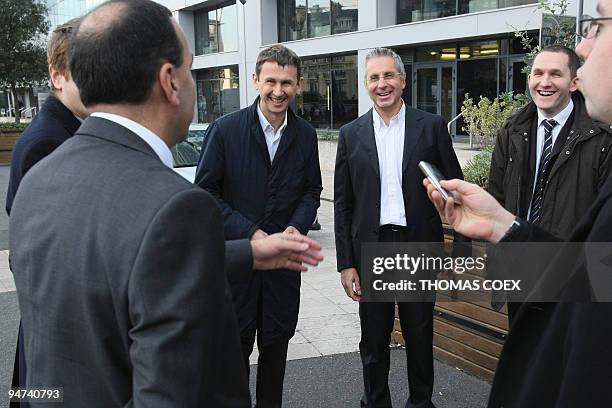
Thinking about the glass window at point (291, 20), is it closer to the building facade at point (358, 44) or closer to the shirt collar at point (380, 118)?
the building facade at point (358, 44)

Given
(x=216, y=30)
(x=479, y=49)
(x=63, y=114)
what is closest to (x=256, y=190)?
(x=63, y=114)

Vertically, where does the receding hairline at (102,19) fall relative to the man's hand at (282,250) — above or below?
above

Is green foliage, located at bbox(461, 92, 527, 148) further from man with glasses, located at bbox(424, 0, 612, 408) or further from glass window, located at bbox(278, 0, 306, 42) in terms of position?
glass window, located at bbox(278, 0, 306, 42)

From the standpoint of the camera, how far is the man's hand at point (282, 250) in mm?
2035

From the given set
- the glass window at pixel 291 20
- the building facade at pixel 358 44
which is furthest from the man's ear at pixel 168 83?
the glass window at pixel 291 20

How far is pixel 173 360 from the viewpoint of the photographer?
127 cm

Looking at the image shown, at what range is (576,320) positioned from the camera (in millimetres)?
1471

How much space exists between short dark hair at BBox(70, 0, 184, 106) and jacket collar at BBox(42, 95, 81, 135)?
101 centimetres

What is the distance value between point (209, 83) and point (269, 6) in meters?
6.99

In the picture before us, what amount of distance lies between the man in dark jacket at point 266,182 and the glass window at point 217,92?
2383 cm

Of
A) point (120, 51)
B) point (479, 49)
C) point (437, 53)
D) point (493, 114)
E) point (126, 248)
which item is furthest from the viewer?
point (437, 53)

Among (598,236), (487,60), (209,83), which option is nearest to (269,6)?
(209,83)

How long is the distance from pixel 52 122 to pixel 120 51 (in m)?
1.13

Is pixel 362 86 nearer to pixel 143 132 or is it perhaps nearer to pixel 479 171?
pixel 479 171
